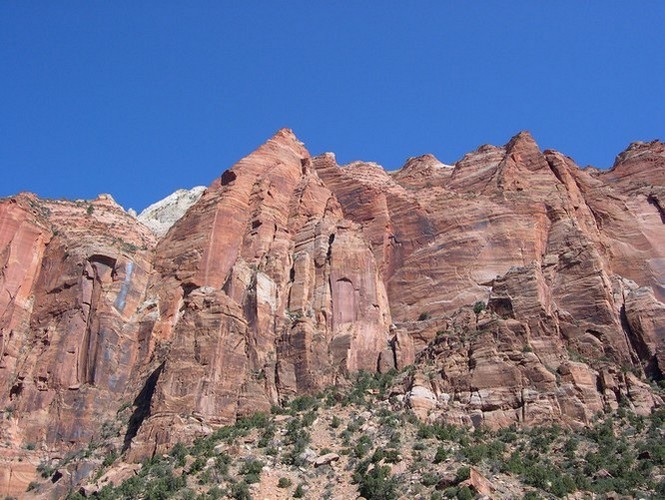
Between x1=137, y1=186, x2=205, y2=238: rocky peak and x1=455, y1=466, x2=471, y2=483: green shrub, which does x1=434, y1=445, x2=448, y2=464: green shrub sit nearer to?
x1=455, y1=466, x2=471, y2=483: green shrub

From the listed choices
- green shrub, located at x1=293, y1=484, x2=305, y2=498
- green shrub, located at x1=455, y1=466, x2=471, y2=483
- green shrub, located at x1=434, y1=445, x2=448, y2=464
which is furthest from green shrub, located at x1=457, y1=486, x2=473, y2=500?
green shrub, located at x1=293, y1=484, x2=305, y2=498

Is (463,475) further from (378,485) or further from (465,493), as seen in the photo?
(378,485)

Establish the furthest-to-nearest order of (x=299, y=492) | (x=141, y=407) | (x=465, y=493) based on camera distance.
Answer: (x=141, y=407) → (x=299, y=492) → (x=465, y=493)

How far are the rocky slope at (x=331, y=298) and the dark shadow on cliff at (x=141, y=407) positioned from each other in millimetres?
282

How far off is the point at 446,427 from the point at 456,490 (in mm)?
11227

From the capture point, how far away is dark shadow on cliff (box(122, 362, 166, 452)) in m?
63.1

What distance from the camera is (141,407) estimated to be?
6681 cm

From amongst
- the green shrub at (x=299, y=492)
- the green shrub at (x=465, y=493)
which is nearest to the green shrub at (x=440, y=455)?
the green shrub at (x=465, y=493)

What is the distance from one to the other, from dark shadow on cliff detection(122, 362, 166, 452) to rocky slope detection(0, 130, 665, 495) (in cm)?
28

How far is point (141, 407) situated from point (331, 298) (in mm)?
18452

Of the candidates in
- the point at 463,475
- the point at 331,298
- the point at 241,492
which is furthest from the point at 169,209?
the point at 463,475

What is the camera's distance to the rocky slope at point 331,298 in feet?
202

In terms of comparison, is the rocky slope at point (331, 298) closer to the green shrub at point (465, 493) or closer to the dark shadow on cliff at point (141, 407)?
the dark shadow on cliff at point (141, 407)

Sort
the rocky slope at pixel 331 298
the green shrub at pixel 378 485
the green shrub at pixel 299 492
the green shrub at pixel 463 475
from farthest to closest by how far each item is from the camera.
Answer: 1. the rocky slope at pixel 331 298
2. the green shrub at pixel 299 492
3. the green shrub at pixel 378 485
4. the green shrub at pixel 463 475
